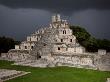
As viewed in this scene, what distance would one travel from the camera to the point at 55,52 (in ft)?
165

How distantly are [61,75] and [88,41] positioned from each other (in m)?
26.0

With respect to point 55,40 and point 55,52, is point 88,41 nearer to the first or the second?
point 55,40

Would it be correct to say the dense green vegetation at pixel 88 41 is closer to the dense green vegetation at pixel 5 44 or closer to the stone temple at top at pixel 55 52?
the stone temple at top at pixel 55 52

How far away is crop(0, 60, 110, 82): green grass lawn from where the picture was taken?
121ft

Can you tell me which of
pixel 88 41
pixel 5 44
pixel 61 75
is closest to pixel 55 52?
pixel 61 75

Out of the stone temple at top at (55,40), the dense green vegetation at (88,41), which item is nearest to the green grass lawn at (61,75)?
the stone temple at top at (55,40)

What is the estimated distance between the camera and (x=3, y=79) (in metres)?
36.6

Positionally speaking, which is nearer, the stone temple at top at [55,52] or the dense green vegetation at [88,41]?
the stone temple at top at [55,52]

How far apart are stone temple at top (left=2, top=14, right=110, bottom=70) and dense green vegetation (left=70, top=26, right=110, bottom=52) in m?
9.48

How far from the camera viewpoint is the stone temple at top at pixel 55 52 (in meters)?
47.0

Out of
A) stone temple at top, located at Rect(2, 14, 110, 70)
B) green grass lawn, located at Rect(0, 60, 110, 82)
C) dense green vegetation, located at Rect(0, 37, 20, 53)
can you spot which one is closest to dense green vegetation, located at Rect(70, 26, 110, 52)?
stone temple at top, located at Rect(2, 14, 110, 70)

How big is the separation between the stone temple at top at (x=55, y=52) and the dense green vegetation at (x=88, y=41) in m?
9.48

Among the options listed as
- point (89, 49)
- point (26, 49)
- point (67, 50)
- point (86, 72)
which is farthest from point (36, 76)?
point (89, 49)

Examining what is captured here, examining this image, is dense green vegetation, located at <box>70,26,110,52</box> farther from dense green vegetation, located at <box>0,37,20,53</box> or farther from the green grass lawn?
the green grass lawn
